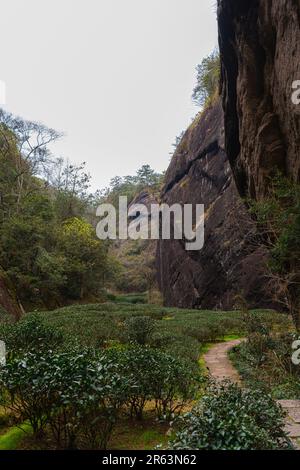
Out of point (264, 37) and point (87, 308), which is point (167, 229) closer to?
point (87, 308)

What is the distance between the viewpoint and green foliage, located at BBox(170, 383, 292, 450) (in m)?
3.02

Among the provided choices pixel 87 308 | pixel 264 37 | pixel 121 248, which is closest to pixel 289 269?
pixel 264 37

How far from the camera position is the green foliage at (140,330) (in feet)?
35.4

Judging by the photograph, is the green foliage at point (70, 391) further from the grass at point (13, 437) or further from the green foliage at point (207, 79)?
the green foliage at point (207, 79)

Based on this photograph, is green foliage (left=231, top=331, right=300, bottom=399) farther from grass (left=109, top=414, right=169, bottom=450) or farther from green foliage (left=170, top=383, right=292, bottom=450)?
green foliage (left=170, top=383, right=292, bottom=450)

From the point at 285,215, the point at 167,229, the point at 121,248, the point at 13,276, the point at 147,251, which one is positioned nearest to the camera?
the point at 285,215

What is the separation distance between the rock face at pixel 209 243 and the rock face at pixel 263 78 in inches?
336

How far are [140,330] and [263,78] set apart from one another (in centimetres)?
764

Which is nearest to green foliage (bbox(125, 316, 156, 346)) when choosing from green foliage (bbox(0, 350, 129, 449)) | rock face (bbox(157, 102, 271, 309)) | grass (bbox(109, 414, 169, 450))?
grass (bbox(109, 414, 169, 450))

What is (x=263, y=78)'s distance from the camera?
11.1 meters

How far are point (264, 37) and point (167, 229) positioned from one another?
22520 mm

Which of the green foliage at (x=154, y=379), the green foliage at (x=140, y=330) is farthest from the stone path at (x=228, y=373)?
the green foliage at (x=140, y=330)

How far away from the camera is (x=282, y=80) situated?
941cm

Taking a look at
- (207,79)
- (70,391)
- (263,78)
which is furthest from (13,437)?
(207,79)
